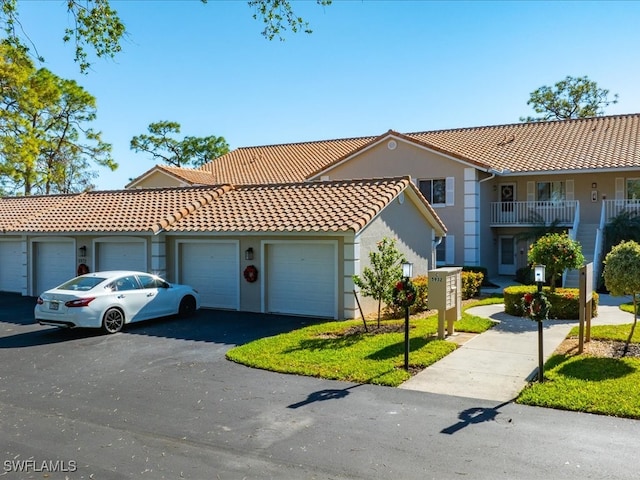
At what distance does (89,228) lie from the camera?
17688 mm

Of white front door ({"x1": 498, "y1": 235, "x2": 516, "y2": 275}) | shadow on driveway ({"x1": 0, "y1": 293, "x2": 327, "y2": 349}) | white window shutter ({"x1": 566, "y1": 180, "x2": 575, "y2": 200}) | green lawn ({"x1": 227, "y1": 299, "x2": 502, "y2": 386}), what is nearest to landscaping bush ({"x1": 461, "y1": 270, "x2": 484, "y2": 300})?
green lawn ({"x1": 227, "y1": 299, "x2": 502, "y2": 386})

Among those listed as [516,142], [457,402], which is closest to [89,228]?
[457,402]

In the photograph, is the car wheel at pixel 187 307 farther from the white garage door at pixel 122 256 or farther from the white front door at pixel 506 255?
the white front door at pixel 506 255

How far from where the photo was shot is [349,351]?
10.3m

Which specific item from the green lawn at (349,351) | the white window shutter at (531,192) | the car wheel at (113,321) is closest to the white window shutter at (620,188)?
the white window shutter at (531,192)

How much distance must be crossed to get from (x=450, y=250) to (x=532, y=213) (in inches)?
160

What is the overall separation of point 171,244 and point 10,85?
1745 cm

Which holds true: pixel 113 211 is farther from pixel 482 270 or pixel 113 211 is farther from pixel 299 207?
pixel 482 270

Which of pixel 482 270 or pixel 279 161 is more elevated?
pixel 279 161

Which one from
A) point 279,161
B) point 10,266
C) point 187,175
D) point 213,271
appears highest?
point 279,161

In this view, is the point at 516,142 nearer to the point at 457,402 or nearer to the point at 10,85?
the point at 457,402

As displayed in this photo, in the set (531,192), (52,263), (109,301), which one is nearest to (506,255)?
(531,192)

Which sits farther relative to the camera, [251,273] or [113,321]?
[251,273]

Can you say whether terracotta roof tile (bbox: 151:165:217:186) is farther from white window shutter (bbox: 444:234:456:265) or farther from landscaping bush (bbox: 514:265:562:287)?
landscaping bush (bbox: 514:265:562:287)
